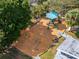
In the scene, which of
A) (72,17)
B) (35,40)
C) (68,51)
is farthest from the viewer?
(72,17)

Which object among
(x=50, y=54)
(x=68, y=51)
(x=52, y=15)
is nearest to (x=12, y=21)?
(x=50, y=54)

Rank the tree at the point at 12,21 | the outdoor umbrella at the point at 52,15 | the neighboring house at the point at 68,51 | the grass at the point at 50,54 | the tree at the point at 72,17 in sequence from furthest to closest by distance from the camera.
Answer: the outdoor umbrella at the point at 52,15 < the tree at the point at 72,17 < the grass at the point at 50,54 < the neighboring house at the point at 68,51 < the tree at the point at 12,21

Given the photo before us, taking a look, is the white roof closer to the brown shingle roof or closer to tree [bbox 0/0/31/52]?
the brown shingle roof

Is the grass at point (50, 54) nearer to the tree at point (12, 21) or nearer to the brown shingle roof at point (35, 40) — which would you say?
the brown shingle roof at point (35, 40)

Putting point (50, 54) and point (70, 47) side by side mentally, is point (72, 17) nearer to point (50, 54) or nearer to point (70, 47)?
point (70, 47)

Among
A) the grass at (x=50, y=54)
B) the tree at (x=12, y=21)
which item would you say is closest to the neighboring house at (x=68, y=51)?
the grass at (x=50, y=54)

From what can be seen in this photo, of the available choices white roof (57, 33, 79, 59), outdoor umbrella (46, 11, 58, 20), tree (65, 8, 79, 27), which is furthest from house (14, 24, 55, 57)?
tree (65, 8, 79, 27)

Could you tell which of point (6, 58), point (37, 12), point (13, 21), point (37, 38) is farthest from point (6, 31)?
point (37, 12)

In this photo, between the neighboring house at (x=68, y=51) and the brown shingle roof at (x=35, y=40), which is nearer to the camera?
the neighboring house at (x=68, y=51)
